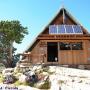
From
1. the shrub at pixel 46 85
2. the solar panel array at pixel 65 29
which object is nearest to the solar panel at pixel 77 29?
the solar panel array at pixel 65 29

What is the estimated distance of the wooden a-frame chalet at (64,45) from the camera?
81.0ft

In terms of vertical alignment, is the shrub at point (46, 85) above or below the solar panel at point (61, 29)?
below

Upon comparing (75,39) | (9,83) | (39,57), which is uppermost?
(75,39)

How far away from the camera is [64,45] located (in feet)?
85.0

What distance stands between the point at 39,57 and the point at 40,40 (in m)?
1.49

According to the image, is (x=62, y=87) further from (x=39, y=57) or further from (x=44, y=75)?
(x=39, y=57)

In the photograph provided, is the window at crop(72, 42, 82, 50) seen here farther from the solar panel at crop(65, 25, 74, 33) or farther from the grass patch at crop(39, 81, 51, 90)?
the grass patch at crop(39, 81, 51, 90)

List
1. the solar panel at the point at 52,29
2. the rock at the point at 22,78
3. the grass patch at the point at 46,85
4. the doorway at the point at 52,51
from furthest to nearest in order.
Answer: the doorway at the point at 52,51 < the solar panel at the point at 52,29 < the rock at the point at 22,78 < the grass patch at the point at 46,85

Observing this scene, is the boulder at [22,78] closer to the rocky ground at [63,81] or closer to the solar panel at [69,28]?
the rocky ground at [63,81]

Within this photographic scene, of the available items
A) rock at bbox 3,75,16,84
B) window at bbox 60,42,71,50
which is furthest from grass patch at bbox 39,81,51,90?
window at bbox 60,42,71,50

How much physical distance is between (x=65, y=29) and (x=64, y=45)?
165cm

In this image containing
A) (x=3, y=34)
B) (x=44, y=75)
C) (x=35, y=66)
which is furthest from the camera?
(x=3, y=34)

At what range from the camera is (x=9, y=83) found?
67.8 ft

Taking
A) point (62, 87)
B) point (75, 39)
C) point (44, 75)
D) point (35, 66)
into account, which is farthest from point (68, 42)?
point (62, 87)
